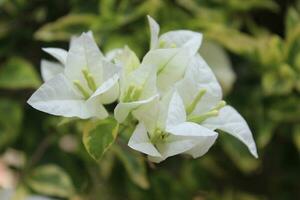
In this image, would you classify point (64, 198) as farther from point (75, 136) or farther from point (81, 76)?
point (81, 76)

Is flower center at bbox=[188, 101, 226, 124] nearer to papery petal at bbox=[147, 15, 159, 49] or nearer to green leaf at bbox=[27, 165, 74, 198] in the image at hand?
papery petal at bbox=[147, 15, 159, 49]

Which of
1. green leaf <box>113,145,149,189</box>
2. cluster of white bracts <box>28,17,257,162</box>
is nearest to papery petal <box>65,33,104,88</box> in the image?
cluster of white bracts <box>28,17,257,162</box>

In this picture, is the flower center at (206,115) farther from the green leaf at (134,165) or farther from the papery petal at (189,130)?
the green leaf at (134,165)

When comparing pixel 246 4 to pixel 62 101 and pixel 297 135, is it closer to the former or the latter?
pixel 297 135

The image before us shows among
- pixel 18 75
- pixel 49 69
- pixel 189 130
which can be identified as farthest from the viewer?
pixel 18 75

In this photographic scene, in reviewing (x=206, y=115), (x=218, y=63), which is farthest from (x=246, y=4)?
(x=206, y=115)

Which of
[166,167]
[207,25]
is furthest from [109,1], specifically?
[166,167]

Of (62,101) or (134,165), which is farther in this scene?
(134,165)
